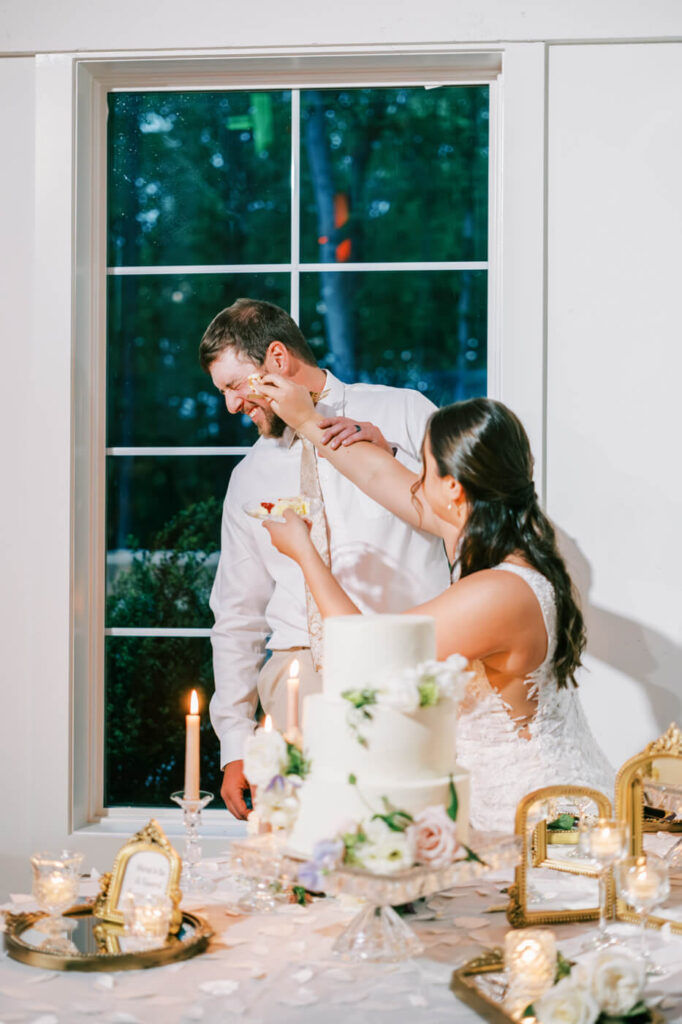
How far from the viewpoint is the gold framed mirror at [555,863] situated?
1.63 m

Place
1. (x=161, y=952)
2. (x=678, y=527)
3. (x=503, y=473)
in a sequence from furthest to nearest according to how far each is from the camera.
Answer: (x=678, y=527), (x=503, y=473), (x=161, y=952)

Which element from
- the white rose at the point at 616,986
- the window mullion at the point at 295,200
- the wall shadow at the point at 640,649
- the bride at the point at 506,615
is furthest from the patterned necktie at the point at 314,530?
the white rose at the point at 616,986

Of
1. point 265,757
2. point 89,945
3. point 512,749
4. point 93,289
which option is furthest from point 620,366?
point 89,945

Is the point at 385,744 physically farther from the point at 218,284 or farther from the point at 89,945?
the point at 218,284

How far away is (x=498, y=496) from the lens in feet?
7.47

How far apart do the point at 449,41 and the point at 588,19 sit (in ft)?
1.25

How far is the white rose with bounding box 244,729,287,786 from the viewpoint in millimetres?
1455

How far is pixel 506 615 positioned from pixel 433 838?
2.83ft

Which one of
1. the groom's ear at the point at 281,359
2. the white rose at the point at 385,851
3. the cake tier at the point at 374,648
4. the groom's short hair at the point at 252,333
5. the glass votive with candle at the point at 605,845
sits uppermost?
the groom's short hair at the point at 252,333

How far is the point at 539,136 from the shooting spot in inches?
112

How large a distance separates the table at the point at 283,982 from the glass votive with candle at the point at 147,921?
0.07 meters

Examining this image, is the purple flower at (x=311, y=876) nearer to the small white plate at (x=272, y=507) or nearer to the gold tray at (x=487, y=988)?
the gold tray at (x=487, y=988)

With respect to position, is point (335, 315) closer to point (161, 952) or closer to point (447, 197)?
point (447, 197)

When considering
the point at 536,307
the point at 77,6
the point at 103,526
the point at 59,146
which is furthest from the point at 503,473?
the point at 77,6
